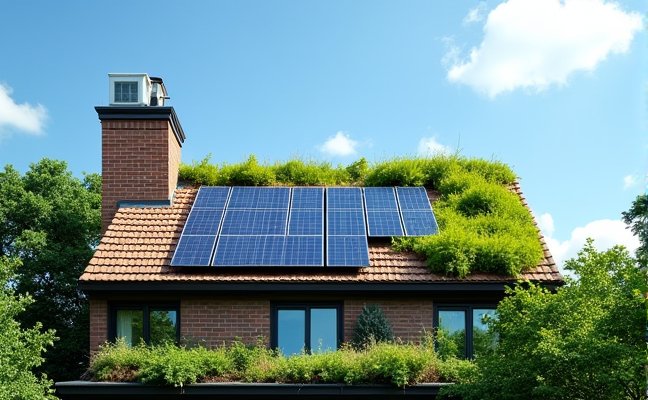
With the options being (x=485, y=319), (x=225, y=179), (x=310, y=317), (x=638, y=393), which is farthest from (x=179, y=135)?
(x=638, y=393)

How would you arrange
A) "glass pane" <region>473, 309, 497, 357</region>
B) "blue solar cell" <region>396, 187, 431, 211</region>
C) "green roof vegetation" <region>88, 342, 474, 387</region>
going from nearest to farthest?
1. "green roof vegetation" <region>88, 342, 474, 387</region>
2. "glass pane" <region>473, 309, 497, 357</region>
3. "blue solar cell" <region>396, 187, 431, 211</region>

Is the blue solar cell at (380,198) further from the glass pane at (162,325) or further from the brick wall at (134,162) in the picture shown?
the glass pane at (162,325)

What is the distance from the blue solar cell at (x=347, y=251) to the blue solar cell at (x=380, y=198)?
6.01 feet

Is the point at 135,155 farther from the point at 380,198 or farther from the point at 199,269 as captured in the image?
the point at 380,198

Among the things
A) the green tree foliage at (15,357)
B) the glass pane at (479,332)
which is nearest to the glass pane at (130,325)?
the green tree foliage at (15,357)

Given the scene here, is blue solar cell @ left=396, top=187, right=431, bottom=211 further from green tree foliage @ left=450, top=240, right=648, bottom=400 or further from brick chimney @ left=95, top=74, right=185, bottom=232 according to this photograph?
green tree foliage @ left=450, top=240, right=648, bottom=400

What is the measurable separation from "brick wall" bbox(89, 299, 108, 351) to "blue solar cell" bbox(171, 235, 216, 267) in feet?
6.19

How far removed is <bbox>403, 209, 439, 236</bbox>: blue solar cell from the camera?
18438mm

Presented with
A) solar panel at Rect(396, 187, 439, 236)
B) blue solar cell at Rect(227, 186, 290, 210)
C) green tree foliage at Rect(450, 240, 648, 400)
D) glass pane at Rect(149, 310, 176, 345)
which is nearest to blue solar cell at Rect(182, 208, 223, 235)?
blue solar cell at Rect(227, 186, 290, 210)

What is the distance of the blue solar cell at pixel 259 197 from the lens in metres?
20.0

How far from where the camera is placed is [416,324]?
56.5 ft

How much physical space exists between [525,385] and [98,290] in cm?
941

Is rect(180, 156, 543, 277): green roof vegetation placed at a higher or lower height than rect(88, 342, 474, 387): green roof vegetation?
higher

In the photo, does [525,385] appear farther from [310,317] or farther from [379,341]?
[310,317]
